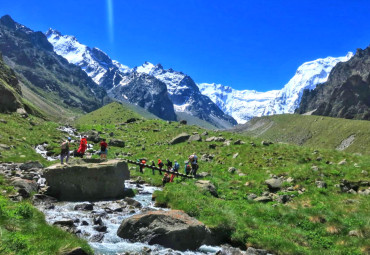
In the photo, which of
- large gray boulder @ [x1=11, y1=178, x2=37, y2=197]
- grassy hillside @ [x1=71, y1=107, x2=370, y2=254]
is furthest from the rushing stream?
grassy hillside @ [x1=71, y1=107, x2=370, y2=254]

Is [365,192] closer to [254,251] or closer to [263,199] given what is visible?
[263,199]

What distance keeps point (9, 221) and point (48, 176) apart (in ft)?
35.5

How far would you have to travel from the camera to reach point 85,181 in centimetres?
2164

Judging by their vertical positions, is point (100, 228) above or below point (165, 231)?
below

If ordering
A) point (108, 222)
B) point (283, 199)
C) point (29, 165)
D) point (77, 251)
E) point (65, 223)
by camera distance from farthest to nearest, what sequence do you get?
point (29, 165) → point (283, 199) → point (108, 222) → point (65, 223) → point (77, 251)

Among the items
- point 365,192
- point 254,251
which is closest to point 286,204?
point 365,192

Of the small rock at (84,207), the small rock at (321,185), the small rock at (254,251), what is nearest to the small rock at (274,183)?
the small rock at (321,185)

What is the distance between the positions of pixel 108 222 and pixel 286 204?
12.9 metres

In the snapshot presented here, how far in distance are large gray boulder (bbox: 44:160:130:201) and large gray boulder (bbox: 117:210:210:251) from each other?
25.4 feet

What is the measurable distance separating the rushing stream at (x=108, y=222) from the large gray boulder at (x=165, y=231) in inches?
14.9

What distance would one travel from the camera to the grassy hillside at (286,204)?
15.4 meters

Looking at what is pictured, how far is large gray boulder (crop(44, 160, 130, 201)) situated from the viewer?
2086 cm

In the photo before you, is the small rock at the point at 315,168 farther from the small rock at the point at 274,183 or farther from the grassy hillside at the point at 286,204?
the small rock at the point at 274,183

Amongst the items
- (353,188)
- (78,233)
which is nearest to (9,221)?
(78,233)
